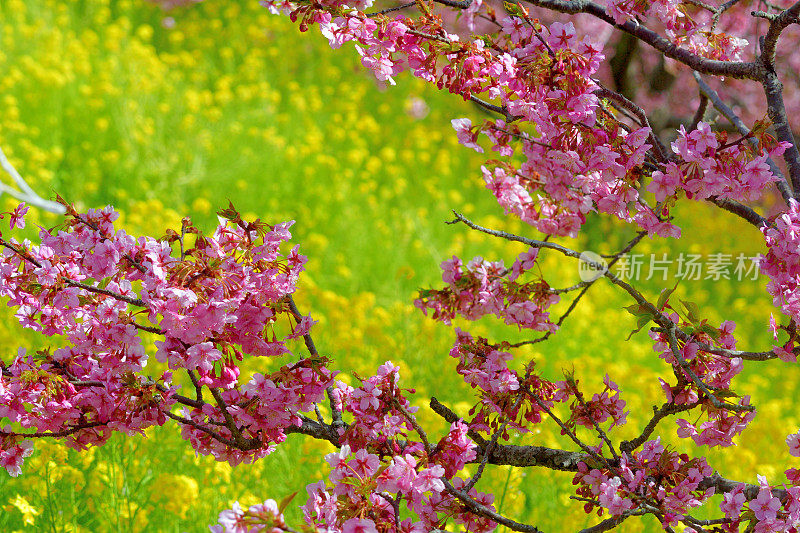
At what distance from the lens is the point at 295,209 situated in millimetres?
5504

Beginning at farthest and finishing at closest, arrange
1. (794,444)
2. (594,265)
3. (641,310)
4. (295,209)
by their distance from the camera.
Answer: (295,209), (594,265), (794,444), (641,310)

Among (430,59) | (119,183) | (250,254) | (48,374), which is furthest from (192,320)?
(119,183)

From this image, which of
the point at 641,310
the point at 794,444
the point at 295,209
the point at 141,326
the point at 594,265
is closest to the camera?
the point at 141,326

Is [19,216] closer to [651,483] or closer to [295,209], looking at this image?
[651,483]

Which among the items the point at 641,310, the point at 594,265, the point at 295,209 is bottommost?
the point at 641,310

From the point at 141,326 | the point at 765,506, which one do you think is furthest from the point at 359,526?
the point at 765,506

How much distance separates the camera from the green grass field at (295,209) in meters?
2.73

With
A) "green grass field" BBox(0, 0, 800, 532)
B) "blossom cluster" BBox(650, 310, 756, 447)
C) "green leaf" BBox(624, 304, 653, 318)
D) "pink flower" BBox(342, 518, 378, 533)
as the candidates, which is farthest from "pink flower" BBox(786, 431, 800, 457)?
"pink flower" BBox(342, 518, 378, 533)

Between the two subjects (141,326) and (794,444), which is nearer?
(141,326)

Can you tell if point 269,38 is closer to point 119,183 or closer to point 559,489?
point 119,183

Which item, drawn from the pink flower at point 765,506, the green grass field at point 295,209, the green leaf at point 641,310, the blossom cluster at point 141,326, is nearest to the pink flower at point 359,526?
the blossom cluster at point 141,326

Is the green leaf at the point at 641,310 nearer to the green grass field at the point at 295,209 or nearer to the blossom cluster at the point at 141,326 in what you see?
the blossom cluster at the point at 141,326

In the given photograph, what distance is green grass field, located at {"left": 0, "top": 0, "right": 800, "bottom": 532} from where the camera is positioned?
8.95 feet

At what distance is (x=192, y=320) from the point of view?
141cm
